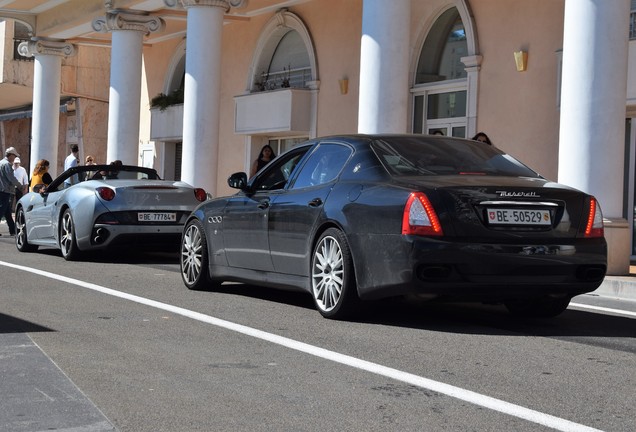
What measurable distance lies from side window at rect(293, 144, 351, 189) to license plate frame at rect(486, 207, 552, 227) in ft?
4.84

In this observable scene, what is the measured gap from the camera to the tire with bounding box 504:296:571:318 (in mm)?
9016

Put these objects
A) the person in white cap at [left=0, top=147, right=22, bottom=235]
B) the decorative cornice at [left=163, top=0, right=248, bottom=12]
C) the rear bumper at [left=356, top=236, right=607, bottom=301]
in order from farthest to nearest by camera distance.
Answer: the person in white cap at [left=0, top=147, right=22, bottom=235]
the decorative cornice at [left=163, top=0, right=248, bottom=12]
the rear bumper at [left=356, top=236, right=607, bottom=301]

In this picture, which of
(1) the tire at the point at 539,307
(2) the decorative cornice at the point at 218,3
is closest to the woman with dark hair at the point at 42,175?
(2) the decorative cornice at the point at 218,3

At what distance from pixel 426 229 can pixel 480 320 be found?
4.15ft

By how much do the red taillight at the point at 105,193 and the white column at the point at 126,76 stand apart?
11.5 meters

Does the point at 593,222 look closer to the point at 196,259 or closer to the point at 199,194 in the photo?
the point at 196,259

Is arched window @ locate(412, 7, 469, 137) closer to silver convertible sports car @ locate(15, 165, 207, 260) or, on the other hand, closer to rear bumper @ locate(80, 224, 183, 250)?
silver convertible sports car @ locate(15, 165, 207, 260)

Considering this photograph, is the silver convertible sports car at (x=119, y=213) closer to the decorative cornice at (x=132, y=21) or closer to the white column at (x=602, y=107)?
the white column at (x=602, y=107)

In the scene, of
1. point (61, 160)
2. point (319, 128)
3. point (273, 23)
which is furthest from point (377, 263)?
point (61, 160)

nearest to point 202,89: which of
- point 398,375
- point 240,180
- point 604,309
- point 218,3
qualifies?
point 218,3

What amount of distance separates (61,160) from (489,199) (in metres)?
32.7

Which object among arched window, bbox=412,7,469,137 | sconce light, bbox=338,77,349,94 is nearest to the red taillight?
arched window, bbox=412,7,469,137

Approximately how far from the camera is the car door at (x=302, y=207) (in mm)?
9062

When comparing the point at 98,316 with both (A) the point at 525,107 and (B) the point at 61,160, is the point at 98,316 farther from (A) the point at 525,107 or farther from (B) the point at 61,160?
(B) the point at 61,160
